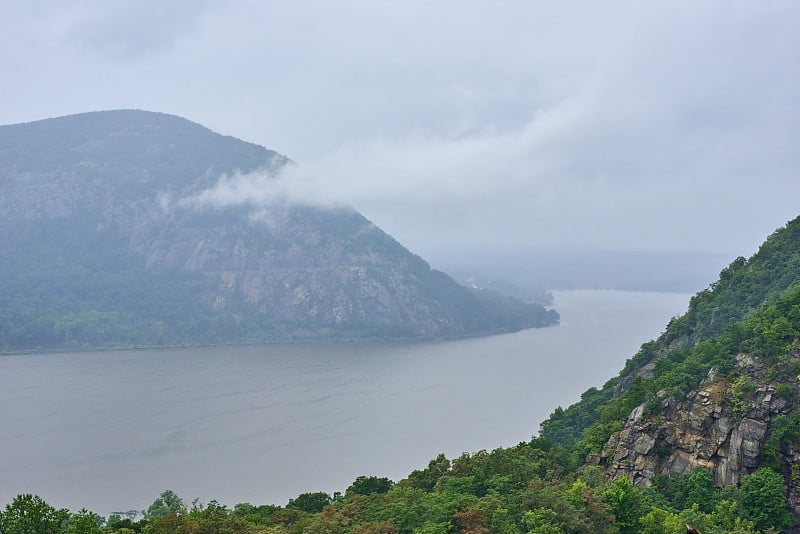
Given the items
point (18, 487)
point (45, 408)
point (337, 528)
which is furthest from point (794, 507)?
point (45, 408)

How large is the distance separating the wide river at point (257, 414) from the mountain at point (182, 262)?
26501 mm

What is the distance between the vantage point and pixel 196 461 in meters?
53.5

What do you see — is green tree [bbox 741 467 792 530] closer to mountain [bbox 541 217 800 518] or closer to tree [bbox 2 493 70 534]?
mountain [bbox 541 217 800 518]

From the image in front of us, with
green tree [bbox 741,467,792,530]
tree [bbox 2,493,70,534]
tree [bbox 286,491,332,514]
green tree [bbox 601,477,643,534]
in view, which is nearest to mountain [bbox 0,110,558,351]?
tree [bbox 286,491,332,514]

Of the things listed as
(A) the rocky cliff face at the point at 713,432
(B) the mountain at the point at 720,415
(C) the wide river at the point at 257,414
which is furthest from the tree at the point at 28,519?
(C) the wide river at the point at 257,414

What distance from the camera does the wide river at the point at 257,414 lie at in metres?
49.5

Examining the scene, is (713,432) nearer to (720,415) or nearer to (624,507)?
(720,415)

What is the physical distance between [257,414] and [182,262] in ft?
341

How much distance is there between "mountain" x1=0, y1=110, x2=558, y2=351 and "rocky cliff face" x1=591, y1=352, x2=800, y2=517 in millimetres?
109827

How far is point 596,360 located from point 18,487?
71.9 metres

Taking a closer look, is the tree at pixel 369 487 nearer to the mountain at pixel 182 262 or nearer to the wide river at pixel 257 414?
the wide river at pixel 257 414

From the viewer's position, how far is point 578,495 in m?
22.6

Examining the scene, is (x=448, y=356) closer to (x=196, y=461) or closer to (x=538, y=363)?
Answer: (x=538, y=363)

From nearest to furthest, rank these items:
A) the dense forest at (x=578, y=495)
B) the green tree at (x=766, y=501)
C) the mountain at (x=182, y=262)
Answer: the dense forest at (x=578, y=495), the green tree at (x=766, y=501), the mountain at (x=182, y=262)
